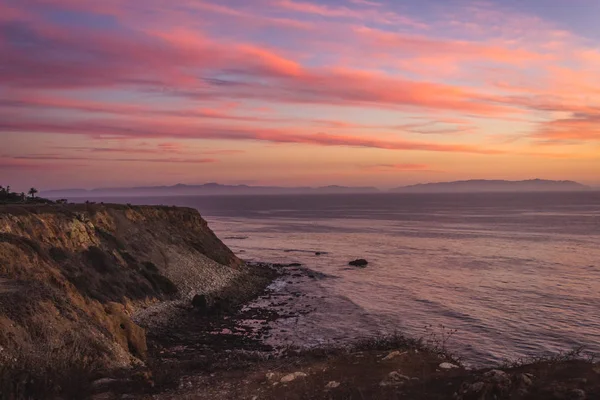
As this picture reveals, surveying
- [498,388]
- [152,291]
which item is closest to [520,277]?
[152,291]

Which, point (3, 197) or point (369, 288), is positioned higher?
point (3, 197)

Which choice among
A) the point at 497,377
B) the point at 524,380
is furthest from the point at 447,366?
the point at 524,380

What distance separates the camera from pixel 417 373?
45.8 ft

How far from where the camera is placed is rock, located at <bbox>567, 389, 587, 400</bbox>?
10.3m

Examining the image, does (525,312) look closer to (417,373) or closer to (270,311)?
(270,311)

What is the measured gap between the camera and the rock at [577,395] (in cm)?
1033

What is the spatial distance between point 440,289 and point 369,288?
735 centimetres

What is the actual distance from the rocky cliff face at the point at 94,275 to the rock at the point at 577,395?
1435cm

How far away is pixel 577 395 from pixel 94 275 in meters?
33.2

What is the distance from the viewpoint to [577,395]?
10.4m

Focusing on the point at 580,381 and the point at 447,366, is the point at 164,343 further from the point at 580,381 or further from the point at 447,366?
the point at 580,381

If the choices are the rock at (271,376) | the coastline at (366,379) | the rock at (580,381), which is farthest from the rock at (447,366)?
A: the rock at (271,376)

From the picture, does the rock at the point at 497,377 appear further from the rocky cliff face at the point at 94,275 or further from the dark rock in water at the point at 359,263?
the dark rock in water at the point at 359,263

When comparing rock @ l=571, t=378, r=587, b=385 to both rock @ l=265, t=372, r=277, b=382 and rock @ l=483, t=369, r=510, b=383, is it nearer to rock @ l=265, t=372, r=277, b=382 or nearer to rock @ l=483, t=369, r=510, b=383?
rock @ l=483, t=369, r=510, b=383
